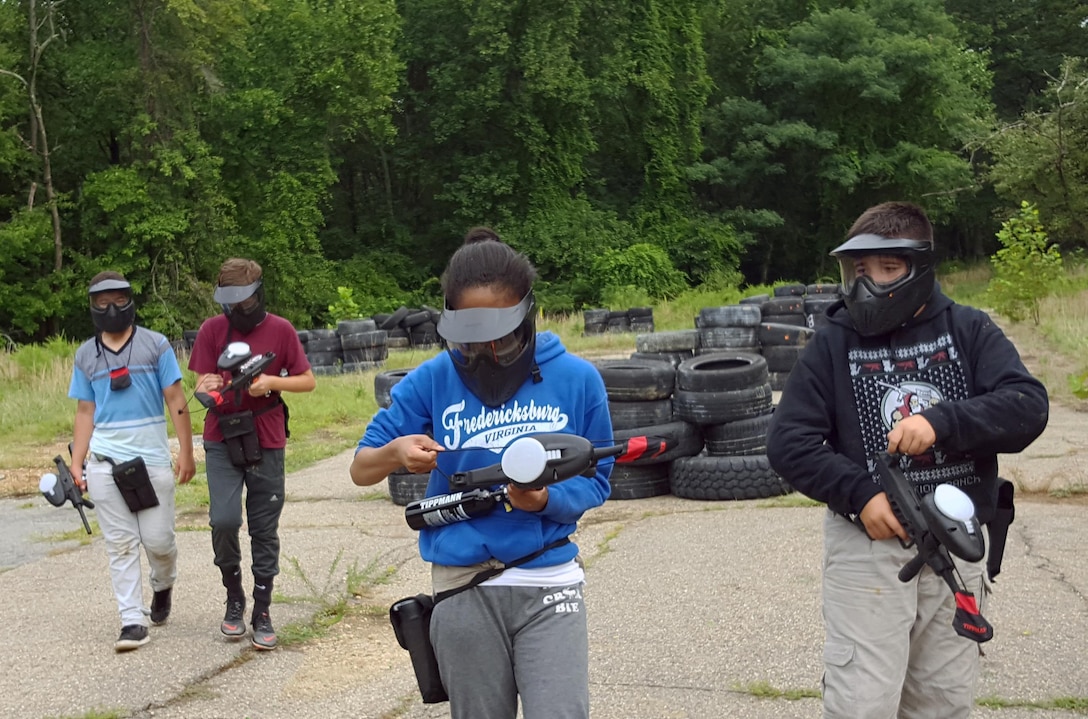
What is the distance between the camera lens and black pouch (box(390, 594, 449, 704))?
3.43 m

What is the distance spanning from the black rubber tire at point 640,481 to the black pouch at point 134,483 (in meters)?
4.80

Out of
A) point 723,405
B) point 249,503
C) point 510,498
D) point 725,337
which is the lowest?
point 725,337

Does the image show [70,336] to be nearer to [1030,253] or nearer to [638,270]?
[638,270]

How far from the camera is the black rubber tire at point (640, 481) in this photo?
10266mm

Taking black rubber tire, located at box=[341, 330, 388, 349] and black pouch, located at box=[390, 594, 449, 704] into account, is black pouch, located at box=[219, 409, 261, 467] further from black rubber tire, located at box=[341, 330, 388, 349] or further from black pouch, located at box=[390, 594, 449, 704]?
black rubber tire, located at box=[341, 330, 388, 349]

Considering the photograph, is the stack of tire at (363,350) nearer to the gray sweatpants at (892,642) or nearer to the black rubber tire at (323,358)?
the black rubber tire at (323,358)

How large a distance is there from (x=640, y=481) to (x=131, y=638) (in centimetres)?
506

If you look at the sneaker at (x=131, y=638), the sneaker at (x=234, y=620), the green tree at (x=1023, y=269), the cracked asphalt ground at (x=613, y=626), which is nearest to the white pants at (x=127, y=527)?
the sneaker at (x=131, y=638)

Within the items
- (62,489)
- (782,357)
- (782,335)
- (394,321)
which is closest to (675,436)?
(62,489)

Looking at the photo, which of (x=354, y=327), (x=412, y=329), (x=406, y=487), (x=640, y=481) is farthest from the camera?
(x=412, y=329)

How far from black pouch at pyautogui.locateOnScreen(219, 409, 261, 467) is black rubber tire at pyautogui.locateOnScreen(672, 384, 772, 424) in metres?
4.99

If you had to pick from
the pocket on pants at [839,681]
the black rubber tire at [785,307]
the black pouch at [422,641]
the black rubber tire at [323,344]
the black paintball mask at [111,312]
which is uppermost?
the black paintball mask at [111,312]

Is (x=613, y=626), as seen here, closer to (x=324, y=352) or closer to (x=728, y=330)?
(x=728, y=330)

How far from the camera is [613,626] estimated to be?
20.9ft
